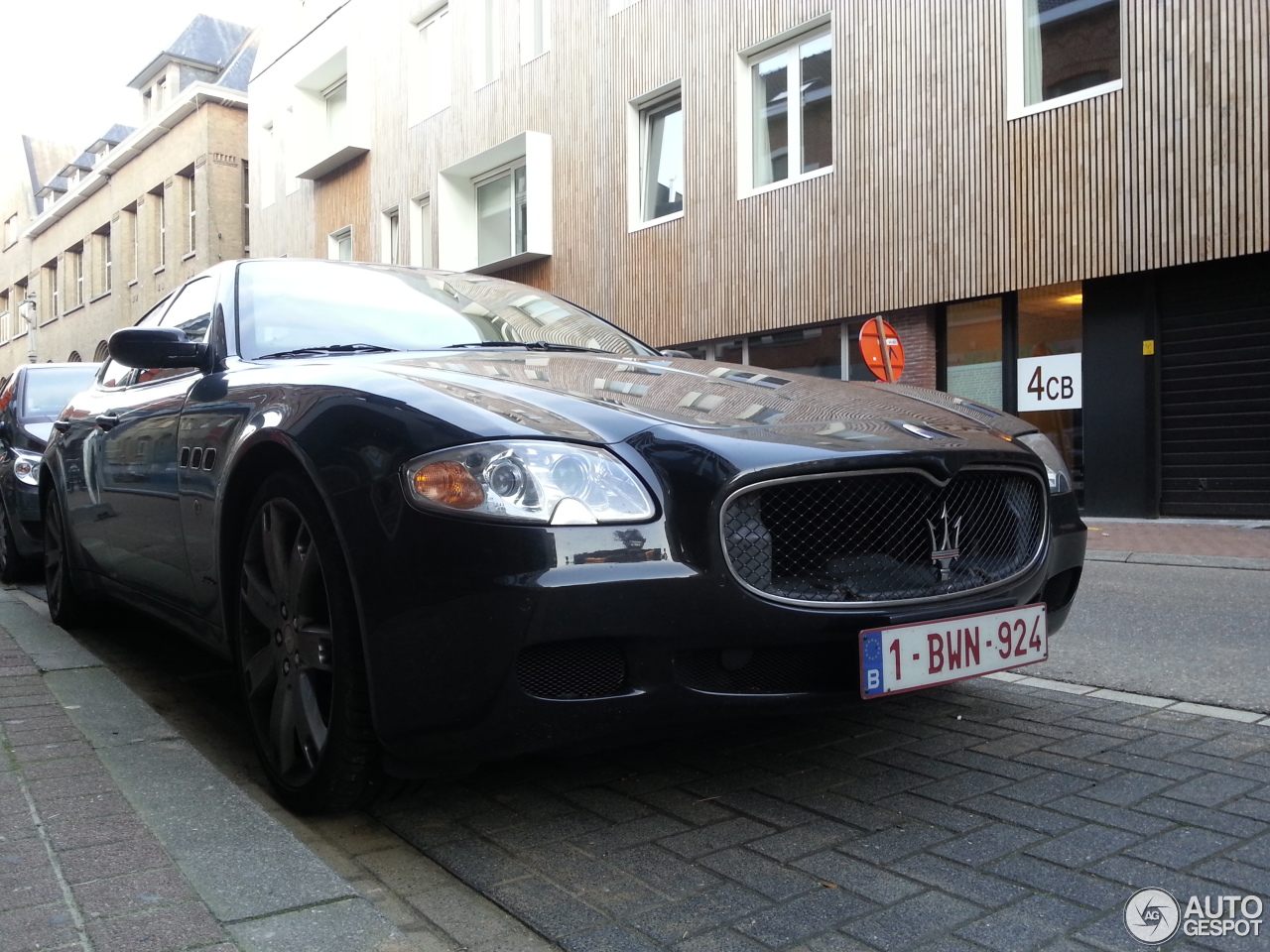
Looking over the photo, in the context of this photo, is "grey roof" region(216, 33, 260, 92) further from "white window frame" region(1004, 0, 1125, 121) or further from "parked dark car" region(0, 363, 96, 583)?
"parked dark car" region(0, 363, 96, 583)

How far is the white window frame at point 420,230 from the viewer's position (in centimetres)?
2391

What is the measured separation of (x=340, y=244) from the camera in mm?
27562

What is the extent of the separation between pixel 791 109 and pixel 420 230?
10.7 meters

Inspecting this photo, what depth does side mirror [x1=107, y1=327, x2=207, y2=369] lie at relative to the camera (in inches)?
137

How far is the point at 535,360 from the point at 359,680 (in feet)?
3.78

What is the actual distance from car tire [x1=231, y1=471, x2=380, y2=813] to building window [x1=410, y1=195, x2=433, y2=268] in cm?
2168

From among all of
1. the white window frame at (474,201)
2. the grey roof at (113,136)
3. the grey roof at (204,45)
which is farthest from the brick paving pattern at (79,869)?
the grey roof at (113,136)

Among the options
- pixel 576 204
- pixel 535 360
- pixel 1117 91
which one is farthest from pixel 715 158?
pixel 535 360

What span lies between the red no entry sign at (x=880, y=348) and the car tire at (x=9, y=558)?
309 inches

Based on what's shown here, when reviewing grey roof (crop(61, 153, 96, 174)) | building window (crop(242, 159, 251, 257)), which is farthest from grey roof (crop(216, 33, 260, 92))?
grey roof (crop(61, 153, 96, 174))

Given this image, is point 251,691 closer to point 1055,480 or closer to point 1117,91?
point 1055,480

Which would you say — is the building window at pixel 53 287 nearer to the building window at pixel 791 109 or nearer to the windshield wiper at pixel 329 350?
the building window at pixel 791 109

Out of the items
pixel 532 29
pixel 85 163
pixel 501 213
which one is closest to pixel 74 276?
pixel 85 163

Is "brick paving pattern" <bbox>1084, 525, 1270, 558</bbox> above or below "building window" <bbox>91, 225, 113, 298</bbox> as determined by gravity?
below
